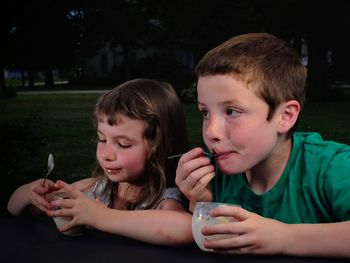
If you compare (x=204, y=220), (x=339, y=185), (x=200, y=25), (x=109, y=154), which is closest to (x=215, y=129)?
(x=204, y=220)

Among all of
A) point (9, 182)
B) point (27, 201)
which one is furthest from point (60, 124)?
point (27, 201)

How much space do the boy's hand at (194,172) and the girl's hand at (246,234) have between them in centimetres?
23

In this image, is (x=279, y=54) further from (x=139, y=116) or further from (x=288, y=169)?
(x=139, y=116)

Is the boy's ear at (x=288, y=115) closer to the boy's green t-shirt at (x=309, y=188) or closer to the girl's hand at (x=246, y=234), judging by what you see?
the boy's green t-shirt at (x=309, y=188)

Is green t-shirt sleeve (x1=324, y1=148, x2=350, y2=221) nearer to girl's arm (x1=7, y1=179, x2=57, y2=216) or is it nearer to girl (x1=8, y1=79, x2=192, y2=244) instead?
girl (x1=8, y1=79, x2=192, y2=244)

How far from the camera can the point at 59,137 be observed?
9758mm

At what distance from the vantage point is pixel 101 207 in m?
1.32

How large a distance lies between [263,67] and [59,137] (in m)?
8.69

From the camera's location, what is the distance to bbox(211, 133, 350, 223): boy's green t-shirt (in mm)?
1358

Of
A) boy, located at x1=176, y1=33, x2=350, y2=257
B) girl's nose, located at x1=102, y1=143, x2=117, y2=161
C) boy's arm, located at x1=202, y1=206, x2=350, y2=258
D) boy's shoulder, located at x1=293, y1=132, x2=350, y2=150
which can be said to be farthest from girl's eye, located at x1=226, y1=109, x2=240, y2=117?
girl's nose, located at x1=102, y1=143, x2=117, y2=161

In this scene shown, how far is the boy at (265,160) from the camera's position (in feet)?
3.67

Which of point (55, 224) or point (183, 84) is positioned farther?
point (183, 84)

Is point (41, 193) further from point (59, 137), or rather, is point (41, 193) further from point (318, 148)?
point (59, 137)

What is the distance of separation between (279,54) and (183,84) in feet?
53.5
